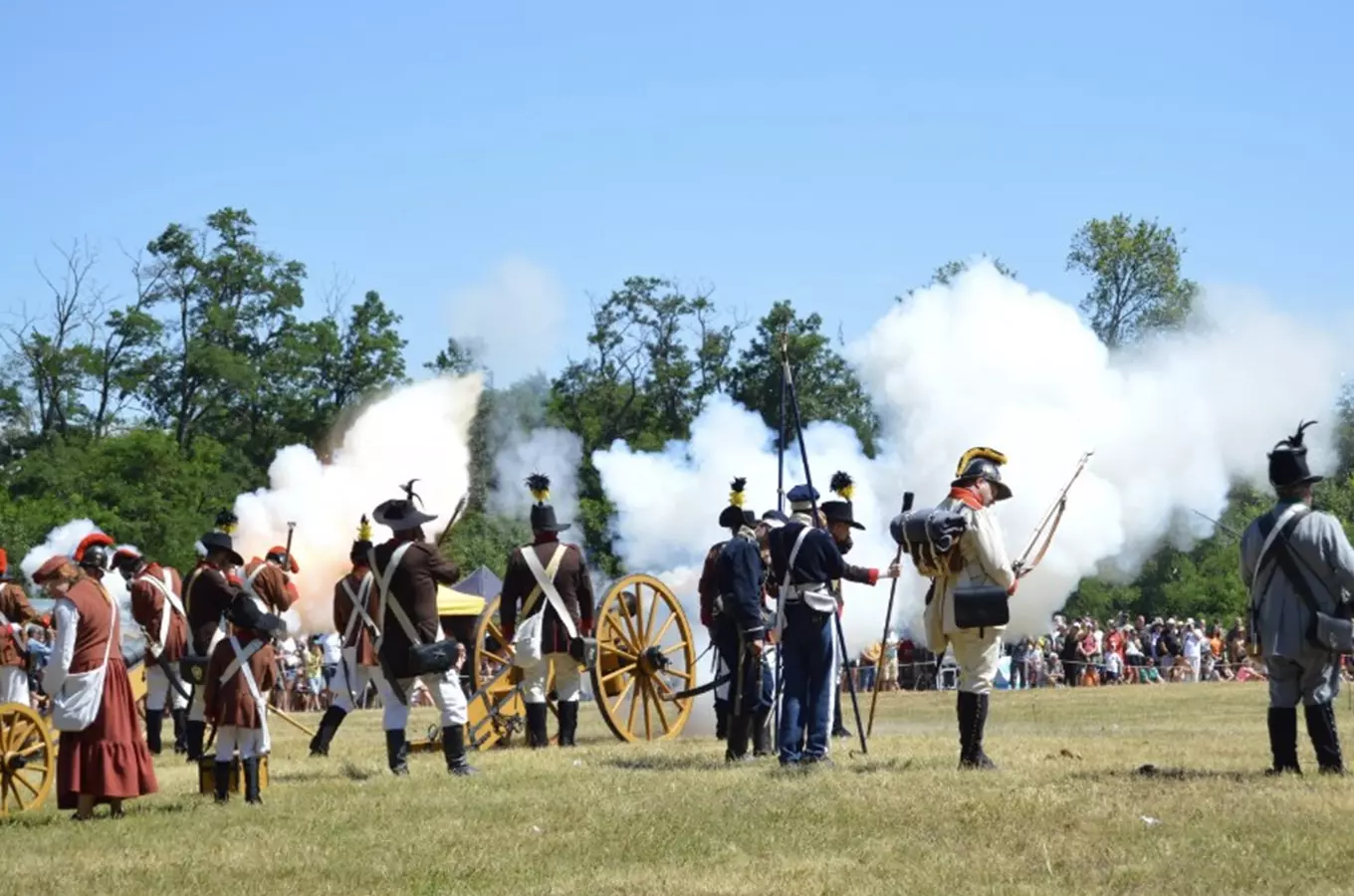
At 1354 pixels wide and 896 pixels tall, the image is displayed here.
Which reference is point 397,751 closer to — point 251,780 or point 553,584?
point 251,780

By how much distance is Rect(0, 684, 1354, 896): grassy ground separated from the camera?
25.2 feet

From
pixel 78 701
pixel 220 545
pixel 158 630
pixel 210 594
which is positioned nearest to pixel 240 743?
pixel 78 701

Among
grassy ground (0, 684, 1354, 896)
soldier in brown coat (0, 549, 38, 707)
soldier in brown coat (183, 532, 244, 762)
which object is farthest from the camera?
soldier in brown coat (0, 549, 38, 707)

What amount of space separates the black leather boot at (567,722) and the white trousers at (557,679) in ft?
0.11

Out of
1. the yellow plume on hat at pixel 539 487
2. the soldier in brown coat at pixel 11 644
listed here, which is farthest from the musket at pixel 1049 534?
the soldier in brown coat at pixel 11 644

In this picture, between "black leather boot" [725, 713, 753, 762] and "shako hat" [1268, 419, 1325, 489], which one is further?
"black leather boot" [725, 713, 753, 762]

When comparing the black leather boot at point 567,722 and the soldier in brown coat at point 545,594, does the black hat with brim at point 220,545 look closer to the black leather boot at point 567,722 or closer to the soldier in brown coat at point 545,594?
the soldier in brown coat at point 545,594

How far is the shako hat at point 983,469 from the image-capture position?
1124 centimetres

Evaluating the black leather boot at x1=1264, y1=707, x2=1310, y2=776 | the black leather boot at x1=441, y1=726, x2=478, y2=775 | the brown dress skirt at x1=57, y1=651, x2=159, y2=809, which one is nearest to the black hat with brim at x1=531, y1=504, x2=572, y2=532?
the black leather boot at x1=441, y1=726, x2=478, y2=775

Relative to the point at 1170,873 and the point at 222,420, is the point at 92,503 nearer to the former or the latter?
the point at 222,420

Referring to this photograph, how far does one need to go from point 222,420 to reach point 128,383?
2651 millimetres

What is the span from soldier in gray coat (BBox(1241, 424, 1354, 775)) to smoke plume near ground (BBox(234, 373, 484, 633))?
19028 millimetres

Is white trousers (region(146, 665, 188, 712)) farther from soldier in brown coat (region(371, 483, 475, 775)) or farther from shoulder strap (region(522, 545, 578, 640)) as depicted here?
soldier in brown coat (region(371, 483, 475, 775))

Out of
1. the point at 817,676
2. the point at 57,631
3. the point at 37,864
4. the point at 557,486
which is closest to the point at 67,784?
the point at 57,631
